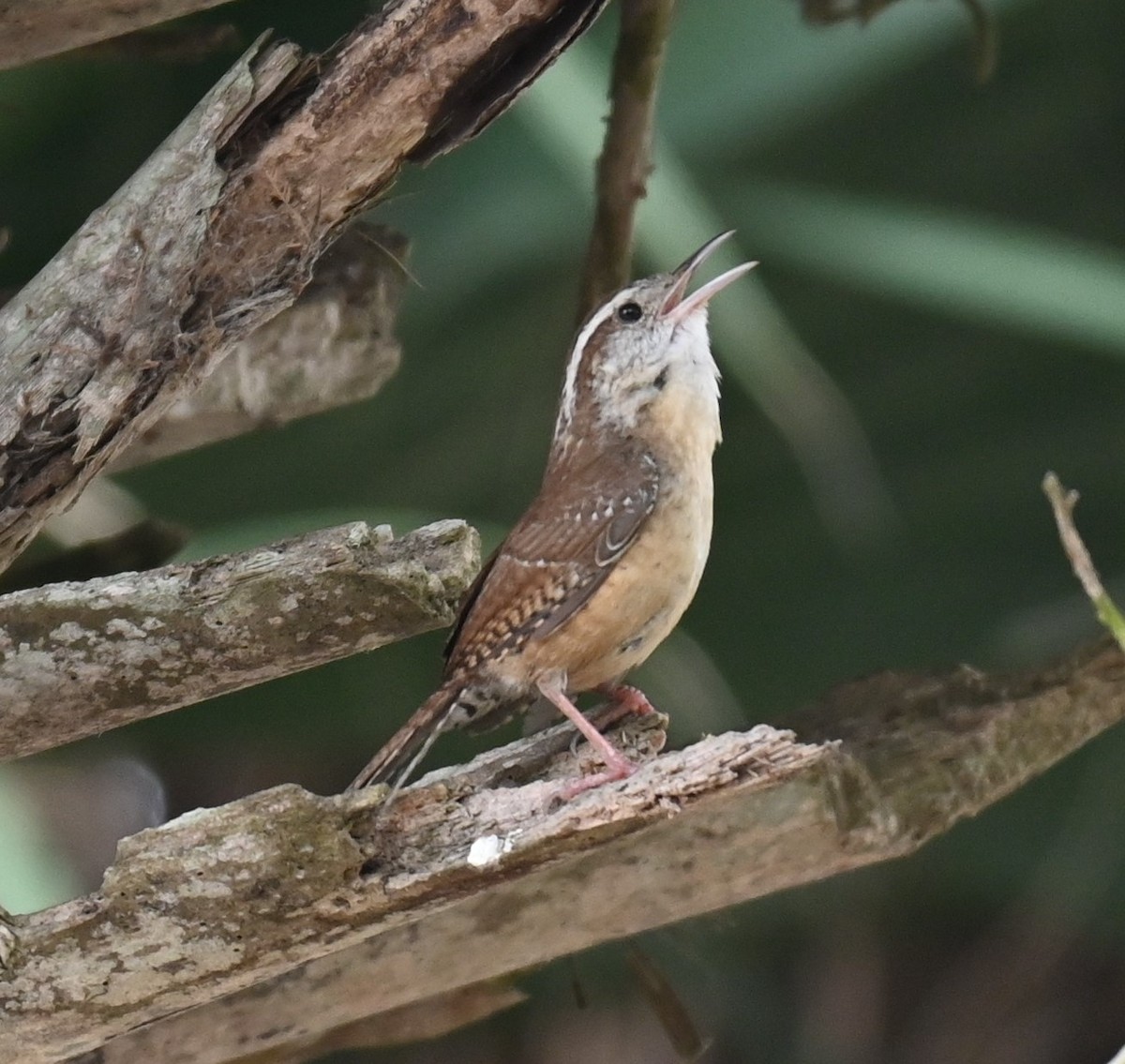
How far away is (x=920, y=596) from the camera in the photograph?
2.18m

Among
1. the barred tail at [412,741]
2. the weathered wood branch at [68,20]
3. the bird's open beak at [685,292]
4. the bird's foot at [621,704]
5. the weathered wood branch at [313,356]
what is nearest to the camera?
the weathered wood branch at [68,20]

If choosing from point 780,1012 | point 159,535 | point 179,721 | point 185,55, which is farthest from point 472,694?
point 780,1012

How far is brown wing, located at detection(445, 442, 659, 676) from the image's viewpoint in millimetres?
1488

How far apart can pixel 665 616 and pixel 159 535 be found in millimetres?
526

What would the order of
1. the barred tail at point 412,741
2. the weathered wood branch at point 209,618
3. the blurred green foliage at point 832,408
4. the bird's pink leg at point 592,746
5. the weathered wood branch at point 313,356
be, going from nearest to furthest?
the weathered wood branch at point 209,618, the bird's pink leg at point 592,746, the barred tail at point 412,741, the weathered wood branch at point 313,356, the blurred green foliage at point 832,408

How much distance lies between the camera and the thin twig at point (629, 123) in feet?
4.82

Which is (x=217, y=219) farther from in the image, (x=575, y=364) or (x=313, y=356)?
(x=575, y=364)

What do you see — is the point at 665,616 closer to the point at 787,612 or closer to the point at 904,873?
the point at 787,612

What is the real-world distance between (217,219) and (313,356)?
1.58ft

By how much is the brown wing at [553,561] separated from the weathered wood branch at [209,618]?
599mm

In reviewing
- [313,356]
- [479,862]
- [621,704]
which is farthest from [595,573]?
[479,862]

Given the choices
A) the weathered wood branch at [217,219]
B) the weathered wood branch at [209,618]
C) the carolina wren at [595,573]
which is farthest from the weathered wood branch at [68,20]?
the carolina wren at [595,573]

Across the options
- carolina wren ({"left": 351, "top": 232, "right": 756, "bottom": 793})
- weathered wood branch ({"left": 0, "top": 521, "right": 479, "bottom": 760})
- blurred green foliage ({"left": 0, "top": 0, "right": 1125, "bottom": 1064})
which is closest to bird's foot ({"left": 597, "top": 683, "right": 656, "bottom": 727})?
carolina wren ({"left": 351, "top": 232, "right": 756, "bottom": 793})

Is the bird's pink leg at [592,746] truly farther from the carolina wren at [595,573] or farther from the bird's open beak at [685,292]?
the bird's open beak at [685,292]
